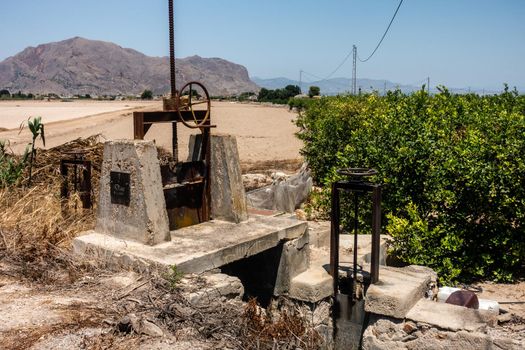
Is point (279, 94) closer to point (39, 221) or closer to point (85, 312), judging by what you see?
point (39, 221)

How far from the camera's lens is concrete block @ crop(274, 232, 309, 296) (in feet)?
20.5

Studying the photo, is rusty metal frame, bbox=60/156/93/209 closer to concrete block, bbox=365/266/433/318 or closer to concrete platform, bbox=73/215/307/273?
concrete platform, bbox=73/215/307/273

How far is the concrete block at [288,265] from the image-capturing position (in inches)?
246

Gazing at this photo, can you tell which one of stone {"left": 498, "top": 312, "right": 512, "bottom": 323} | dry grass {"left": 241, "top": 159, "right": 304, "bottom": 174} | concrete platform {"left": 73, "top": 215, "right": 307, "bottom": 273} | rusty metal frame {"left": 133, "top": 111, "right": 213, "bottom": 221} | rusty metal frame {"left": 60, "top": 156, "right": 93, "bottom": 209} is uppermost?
rusty metal frame {"left": 133, "top": 111, "right": 213, "bottom": 221}

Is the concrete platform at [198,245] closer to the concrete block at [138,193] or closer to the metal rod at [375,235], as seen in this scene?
the concrete block at [138,193]

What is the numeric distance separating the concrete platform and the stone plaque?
1.34 feet

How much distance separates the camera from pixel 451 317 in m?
4.96

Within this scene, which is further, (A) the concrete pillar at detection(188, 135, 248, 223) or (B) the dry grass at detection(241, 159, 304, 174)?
(B) the dry grass at detection(241, 159, 304, 174)

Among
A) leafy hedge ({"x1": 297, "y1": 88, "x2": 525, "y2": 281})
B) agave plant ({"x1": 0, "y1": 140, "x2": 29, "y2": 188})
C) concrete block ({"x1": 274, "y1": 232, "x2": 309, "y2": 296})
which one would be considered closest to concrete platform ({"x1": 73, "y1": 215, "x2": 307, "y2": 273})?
concrete block ({"x1": 274, "y1": 232, "x2": 309, "y2": 296})

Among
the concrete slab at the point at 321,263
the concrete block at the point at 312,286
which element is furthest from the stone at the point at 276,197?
the concrete block at the point at 312,286

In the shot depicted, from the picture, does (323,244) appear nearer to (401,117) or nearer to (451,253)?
(451,253)

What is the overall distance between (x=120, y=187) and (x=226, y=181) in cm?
130

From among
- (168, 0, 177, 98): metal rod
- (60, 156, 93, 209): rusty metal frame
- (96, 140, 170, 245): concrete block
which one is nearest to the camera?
(96, 140, 170, 245): concrete block

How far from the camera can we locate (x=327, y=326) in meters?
5.92
